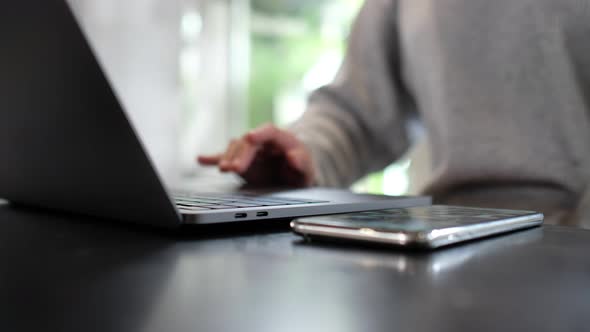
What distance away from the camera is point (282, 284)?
23cm

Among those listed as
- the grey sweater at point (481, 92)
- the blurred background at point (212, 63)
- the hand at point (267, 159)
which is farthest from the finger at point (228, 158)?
the blurred background at point (212, 63)

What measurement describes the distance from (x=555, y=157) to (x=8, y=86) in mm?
687

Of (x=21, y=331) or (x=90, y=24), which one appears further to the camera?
(x=90, y=24)

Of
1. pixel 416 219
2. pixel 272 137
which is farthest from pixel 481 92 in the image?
pixel 416 219

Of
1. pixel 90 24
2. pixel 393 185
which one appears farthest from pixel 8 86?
pixel 393 185

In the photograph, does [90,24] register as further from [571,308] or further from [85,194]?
[571,308]

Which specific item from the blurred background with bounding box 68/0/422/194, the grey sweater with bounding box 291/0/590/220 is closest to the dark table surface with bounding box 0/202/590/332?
the grey sweater with bounding box 291/0/590/220

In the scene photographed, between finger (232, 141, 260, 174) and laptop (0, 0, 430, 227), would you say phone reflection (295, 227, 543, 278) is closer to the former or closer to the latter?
laptop (0, 0, 430, 227)

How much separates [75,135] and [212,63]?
281 centimetres

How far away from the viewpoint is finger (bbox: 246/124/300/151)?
745 millimetres

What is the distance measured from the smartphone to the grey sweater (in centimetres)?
44

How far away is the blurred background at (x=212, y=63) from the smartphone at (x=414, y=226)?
5.96 feet

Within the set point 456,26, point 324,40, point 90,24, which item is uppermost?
point 324,40

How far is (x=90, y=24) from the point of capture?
74.5 inches
